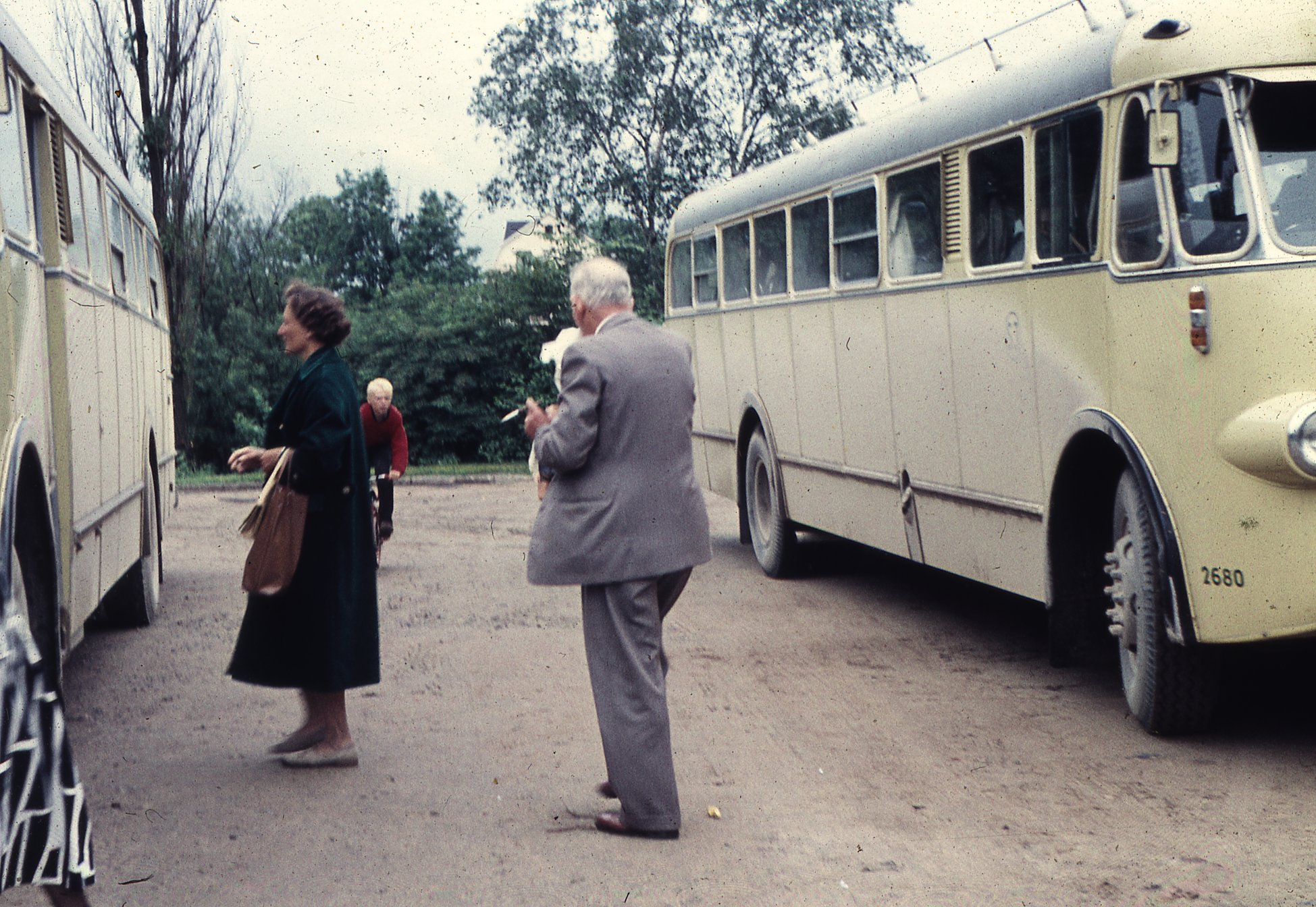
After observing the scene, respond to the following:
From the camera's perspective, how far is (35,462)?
5.62 metres

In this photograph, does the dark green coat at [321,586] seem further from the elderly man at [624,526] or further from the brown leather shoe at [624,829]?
the brown leather shoe at [624,829]

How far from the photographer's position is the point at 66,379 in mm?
6836

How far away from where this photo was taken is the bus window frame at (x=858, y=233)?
9930mm

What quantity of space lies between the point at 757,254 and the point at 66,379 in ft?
22.0

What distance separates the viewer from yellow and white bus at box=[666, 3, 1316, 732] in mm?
6062

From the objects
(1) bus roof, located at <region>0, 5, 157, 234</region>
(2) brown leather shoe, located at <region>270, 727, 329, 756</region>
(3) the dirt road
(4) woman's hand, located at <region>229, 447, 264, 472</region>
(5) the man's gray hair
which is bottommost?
(3) the dirt road

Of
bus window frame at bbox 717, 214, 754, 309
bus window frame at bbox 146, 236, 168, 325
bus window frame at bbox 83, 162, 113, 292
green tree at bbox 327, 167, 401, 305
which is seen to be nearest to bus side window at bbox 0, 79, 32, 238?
bus window frame at bbox 83, 162, 113, 292

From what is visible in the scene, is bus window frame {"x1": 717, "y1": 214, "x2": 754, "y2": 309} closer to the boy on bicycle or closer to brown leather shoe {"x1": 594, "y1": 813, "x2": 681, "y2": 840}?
the boy on bicycle

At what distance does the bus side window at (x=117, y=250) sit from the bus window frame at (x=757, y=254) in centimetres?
439

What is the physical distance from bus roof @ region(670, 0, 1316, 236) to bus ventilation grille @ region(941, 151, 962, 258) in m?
0.13

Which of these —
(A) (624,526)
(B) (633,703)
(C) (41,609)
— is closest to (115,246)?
(C) (41,609)

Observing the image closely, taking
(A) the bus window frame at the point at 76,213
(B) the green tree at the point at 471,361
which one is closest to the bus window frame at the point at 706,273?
(A) the bus window frame at the point at 76,213

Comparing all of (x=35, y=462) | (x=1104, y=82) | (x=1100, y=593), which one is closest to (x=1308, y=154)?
(x=1104, y=82)

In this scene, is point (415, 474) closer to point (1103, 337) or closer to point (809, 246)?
point (809, 246)
